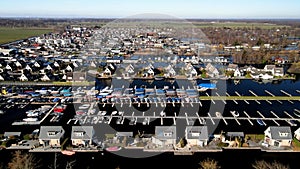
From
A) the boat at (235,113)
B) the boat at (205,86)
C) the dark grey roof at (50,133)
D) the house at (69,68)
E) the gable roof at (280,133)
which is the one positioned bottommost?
the dark grey roof at (50,133)

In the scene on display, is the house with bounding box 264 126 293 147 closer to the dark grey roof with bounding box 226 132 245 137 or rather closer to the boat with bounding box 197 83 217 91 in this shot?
the dark grey roof with bounding box 226 132 245 137

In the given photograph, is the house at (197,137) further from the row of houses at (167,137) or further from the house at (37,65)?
the house at (37,65)

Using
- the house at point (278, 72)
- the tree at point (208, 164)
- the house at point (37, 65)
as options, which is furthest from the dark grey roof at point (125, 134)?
the house at point (37, 65)

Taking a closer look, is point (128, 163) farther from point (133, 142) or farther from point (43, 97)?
point (43, 97)

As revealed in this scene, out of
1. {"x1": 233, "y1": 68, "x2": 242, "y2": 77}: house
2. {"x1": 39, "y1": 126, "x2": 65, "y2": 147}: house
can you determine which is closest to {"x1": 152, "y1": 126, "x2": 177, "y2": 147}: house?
{"x1": 39, "y1": 126, "x2": 65, "y2": 147}: house

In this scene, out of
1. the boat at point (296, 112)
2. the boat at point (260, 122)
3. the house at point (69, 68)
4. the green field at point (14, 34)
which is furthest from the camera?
the green field at point (14, 34)

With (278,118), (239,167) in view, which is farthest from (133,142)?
(278,118)

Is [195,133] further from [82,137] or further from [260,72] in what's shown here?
[260,72]

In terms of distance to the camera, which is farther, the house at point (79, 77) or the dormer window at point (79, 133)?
the house at point (79, 77)
